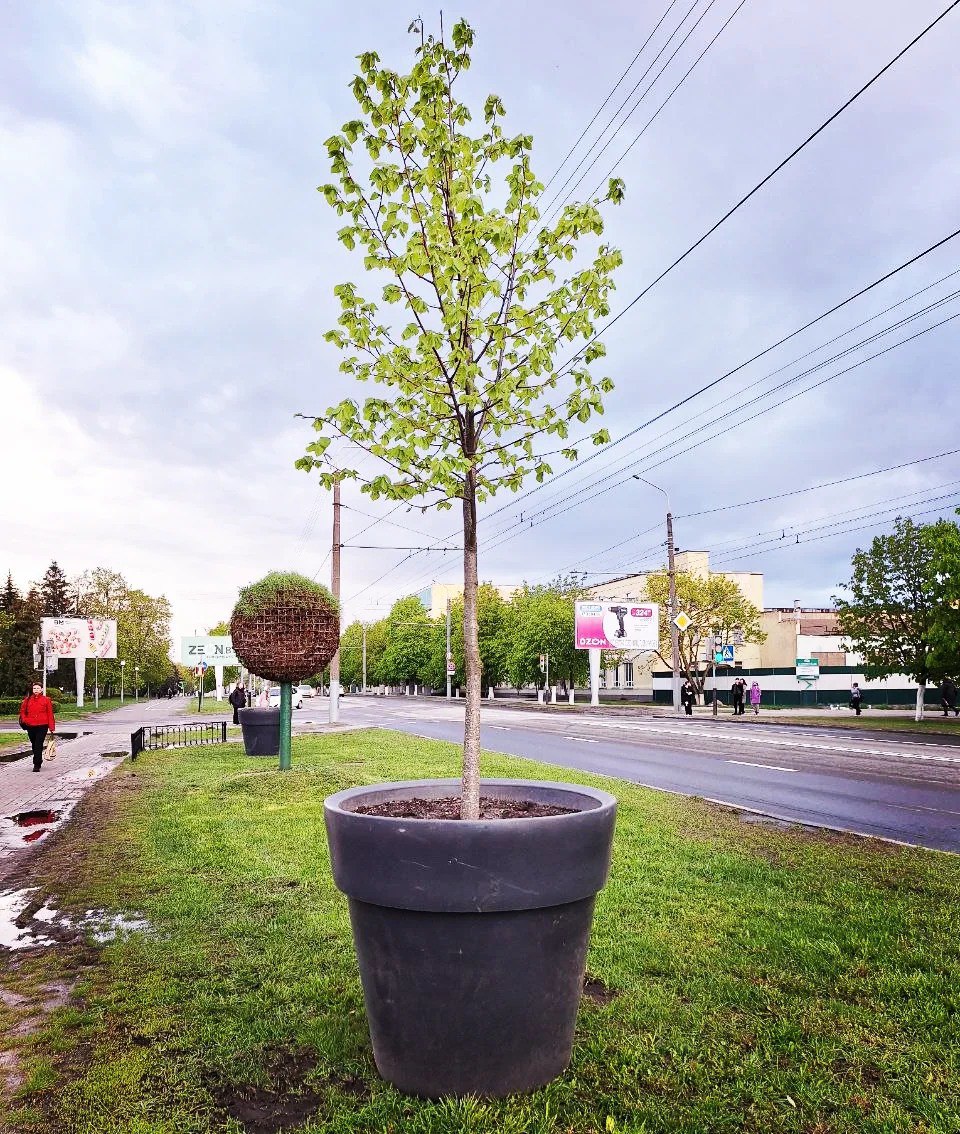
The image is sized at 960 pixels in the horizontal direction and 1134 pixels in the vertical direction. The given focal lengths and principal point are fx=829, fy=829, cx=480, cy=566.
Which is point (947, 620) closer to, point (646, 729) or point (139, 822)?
point (646, 729)

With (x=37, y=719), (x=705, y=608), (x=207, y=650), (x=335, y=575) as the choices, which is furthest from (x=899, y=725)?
(x=207, y=650)

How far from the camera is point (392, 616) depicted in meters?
121

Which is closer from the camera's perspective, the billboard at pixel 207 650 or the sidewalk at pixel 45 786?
the sidewalk at pixel 45 786

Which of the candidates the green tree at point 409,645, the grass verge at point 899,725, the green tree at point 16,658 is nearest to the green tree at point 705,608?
the grass verge at point 899,725

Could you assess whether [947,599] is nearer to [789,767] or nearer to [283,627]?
Result: [789,767]

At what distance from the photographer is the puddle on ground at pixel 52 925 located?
16.7 feet

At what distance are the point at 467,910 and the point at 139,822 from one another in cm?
776

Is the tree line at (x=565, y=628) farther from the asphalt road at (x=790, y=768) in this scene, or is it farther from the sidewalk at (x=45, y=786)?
the sidewalk at (x=45, y=786)

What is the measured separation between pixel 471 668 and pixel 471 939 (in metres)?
1.15

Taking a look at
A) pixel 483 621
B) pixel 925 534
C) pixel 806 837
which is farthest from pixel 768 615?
pixel 806 837

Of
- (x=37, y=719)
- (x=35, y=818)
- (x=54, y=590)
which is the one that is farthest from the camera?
(x=54, y=590)

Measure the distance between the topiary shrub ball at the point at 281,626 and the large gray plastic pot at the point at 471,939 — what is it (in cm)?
1079

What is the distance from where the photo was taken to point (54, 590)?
302 ft

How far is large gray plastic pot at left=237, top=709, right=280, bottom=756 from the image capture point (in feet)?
54.0
